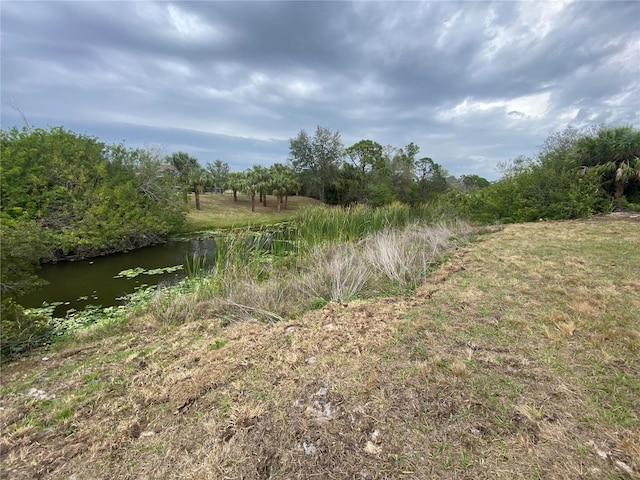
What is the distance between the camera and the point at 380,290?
14.3 feet

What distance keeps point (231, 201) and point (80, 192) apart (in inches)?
738

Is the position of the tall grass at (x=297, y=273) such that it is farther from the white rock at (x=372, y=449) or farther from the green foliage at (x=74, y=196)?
the green foliage at (x=74, y=196)

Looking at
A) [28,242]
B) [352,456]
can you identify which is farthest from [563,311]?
[28,242]

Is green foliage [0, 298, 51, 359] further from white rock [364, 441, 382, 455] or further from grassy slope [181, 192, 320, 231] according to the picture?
grassy slope [181, 192, 320, 231]

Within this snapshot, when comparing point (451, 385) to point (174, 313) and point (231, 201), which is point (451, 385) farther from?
point (231, 201)

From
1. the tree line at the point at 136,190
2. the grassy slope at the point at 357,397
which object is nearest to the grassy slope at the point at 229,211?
the tree line at the point at 136,190

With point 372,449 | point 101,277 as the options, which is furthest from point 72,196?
point 372,449

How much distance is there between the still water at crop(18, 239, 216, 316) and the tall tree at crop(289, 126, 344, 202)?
1932 cm

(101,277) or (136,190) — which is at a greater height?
(136,190)

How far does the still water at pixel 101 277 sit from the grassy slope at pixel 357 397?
404cm

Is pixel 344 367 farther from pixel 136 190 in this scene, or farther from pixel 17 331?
pixel 136 190

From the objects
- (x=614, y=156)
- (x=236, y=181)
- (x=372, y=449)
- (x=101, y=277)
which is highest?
(x=614, y=156)

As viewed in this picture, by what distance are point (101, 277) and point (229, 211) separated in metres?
18.8

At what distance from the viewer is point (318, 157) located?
3142 centimetres
